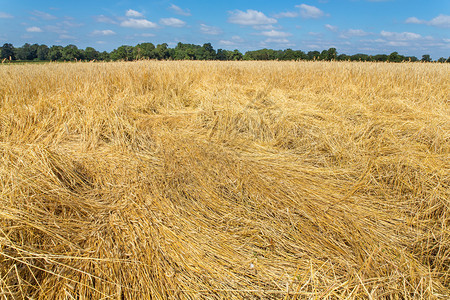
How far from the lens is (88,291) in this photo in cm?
125

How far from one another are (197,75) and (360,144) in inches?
162

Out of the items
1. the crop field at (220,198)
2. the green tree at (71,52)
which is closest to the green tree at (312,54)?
the crop field at (220,198)

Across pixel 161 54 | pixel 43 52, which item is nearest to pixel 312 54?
pixel 161 54

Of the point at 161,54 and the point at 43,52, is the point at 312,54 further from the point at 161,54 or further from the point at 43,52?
the point at 43,52

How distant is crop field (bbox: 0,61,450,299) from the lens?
1.34m

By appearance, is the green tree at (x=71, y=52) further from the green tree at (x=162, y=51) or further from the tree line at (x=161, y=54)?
the green tree at (x=162, y=51)

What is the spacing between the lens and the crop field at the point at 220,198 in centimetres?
134

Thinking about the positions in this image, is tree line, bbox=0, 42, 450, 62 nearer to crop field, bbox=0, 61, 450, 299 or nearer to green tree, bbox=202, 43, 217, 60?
green tree, bbox=202, 43, 217, 60

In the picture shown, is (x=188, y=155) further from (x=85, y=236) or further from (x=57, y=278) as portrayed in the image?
(x=57, y=278)

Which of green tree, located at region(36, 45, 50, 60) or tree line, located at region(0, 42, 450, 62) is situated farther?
green tree, located at region(36, 45, 50, 60)

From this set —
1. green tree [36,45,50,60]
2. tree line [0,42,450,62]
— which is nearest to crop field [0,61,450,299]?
tree line [0,42,450,62]

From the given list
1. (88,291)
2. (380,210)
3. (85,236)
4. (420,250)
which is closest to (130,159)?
(85,236)

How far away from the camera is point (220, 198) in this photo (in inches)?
83.4

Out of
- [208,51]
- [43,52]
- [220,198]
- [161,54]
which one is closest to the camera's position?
[220,198]
